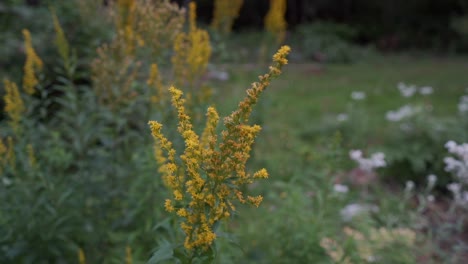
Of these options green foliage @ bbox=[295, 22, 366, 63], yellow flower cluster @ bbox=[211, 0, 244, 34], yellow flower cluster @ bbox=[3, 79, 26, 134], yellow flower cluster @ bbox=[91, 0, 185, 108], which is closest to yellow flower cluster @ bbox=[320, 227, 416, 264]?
yellow flower cluster @ bbox=[91, 0, 185, 108]

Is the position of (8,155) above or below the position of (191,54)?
below

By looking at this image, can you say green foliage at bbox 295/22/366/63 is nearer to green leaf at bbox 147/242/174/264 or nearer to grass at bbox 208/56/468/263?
grass at bbox 208/56/468/263

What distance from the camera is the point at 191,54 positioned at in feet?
9.93

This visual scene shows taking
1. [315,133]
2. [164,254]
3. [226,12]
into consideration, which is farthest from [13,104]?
[315,133]

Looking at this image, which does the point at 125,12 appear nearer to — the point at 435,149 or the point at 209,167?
the point at 209,167

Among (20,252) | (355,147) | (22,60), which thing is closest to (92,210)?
(20,252)

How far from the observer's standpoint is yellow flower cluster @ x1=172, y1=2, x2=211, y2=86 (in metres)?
3.01

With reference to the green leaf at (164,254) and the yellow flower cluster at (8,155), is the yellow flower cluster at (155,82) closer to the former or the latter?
the yellow flower cluster at (8,155)

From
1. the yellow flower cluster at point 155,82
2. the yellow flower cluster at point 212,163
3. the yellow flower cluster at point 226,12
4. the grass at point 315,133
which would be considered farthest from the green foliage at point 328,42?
the yellow flower cluster at point 212,163

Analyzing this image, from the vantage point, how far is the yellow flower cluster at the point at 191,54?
301 centimetres

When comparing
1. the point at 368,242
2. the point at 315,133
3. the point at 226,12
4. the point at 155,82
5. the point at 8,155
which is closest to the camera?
the point at 8,155

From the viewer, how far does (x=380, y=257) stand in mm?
3191

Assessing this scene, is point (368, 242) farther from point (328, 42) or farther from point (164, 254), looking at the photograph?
point (328, 42)

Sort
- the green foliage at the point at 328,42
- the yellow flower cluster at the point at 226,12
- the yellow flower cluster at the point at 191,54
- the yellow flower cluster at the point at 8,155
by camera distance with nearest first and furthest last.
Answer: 1. the yellow flower cluster at the point at 8,155
2. the yellow flower cluster at the point at 191,54
3. the yellow flower cluster at the point at 226,12
4. the green foliage at the point at 328,42
